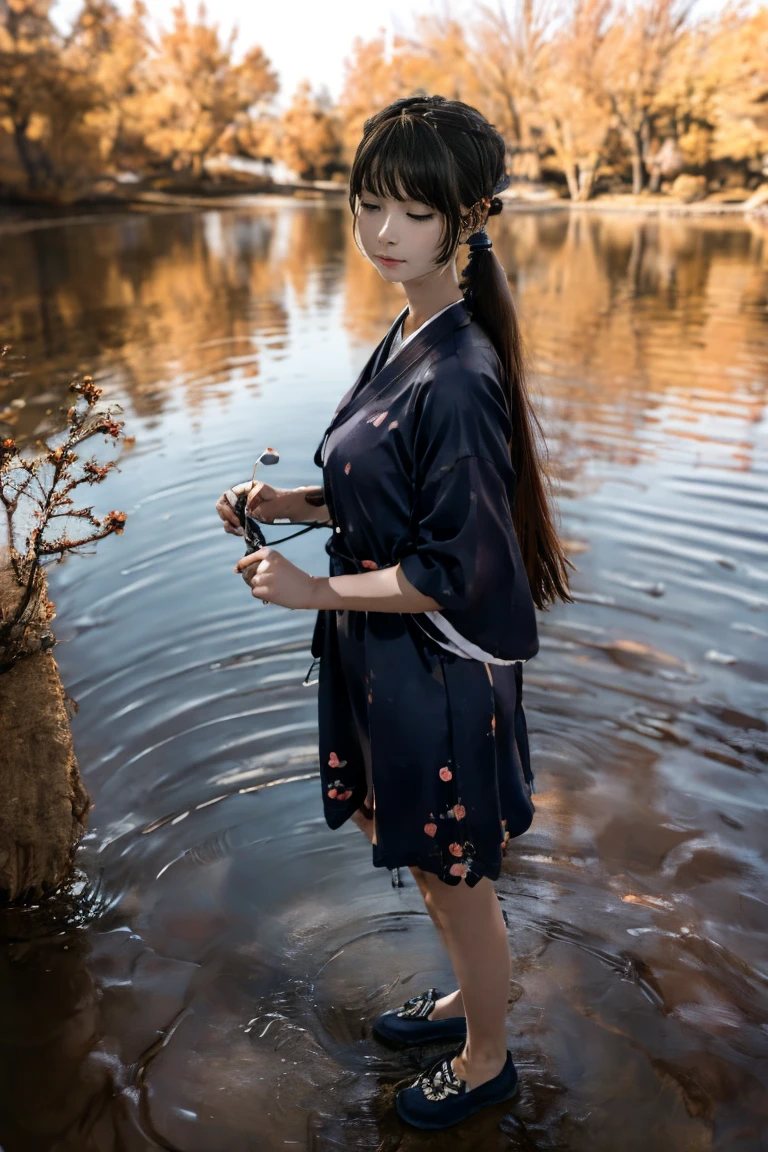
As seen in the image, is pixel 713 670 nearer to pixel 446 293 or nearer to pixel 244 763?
pixel 244 763

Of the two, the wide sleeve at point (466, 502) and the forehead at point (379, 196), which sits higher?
the forehead at point (379, 196)

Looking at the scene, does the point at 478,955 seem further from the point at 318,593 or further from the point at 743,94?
the point at 743,94

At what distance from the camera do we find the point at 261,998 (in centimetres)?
179

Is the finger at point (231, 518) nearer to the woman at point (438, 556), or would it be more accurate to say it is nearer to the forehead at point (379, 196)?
the woman at point (438, 556)

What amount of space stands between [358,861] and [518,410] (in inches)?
48.2

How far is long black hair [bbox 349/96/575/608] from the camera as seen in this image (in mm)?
1221

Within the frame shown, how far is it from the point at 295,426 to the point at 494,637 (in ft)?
14.5

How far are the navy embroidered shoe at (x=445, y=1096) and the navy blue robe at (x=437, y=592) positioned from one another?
39cm

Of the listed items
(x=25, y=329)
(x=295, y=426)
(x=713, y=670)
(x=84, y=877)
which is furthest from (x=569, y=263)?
(x=84, y=877)

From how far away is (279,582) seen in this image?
50.8 inches

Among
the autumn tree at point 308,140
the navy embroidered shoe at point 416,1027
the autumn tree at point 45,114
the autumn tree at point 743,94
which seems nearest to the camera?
the navy embroidered shoe at point 416,1027

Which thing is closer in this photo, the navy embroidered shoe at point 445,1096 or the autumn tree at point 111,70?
the navy embroidered shoe at point 445,1096

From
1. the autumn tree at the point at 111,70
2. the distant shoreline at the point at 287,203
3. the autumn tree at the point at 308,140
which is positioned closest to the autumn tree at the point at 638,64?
the distant shoreline at the point at 287,203

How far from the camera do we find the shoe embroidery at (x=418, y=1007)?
168cm
